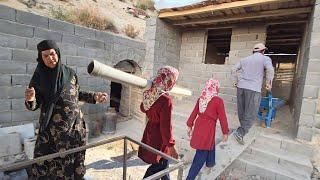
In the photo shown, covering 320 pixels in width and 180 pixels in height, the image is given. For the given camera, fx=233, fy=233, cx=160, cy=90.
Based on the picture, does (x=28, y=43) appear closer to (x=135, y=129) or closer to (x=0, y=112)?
(x=0, y=112)

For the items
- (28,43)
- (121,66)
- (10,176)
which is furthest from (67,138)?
(121,66)

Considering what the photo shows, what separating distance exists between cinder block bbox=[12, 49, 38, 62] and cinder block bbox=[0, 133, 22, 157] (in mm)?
1390

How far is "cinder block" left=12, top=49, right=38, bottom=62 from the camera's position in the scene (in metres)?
4.25

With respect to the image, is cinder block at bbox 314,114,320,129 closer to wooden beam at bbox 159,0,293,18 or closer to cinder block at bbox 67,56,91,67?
wooden beam at bbox 159,0,293,18

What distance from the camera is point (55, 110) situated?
7.66 feet

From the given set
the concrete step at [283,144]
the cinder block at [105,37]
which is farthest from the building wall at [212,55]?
the concrete step at [283,144]

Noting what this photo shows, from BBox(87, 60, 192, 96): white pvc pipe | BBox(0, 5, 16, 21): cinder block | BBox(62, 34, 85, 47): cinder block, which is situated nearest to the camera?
BBox(87, 60, 192, 96): white pvc pipe

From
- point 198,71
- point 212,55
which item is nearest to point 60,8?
point 198,71

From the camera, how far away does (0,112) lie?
4.16m

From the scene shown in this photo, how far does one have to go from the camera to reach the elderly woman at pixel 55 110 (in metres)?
2.24

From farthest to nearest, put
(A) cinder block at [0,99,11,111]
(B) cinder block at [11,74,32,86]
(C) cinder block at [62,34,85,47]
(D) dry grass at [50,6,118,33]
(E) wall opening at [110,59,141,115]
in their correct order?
1. (E) wall opening at [110,59,141,115]
2. (D) dry grass at [50,6,118,33]
3. (C) cinder block at [62,34,85,47]
4. (B) cinder block at [11,74,32,86]
5. (A) cinder block at [0,99,11,111]

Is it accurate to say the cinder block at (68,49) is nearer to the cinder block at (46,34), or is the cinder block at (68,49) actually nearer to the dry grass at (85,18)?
the cinder block at (46,34)

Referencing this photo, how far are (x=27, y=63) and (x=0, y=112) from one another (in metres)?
1.00

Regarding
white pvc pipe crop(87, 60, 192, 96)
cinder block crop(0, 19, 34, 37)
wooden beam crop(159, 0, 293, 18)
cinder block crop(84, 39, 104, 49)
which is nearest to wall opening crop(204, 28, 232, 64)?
wooden beam crop(159, 0, 293, 18)
